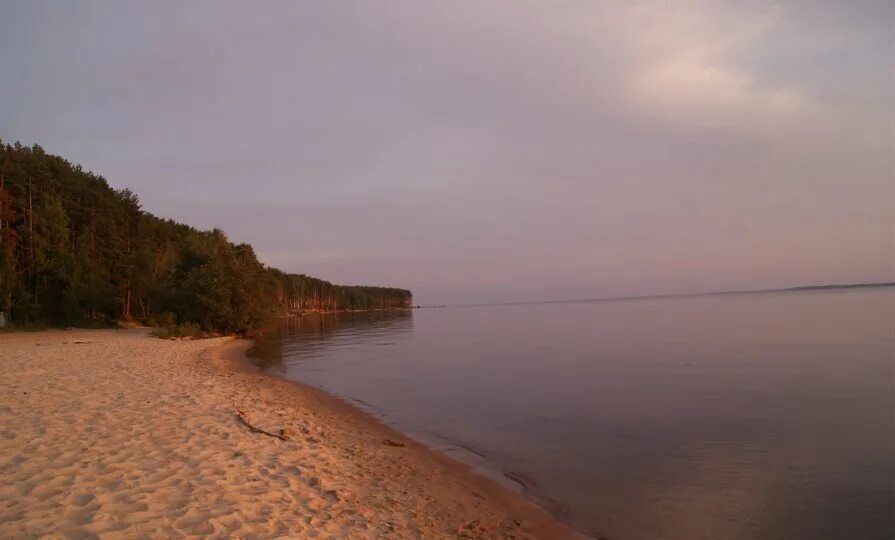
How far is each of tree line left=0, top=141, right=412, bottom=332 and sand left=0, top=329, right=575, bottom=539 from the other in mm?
36435

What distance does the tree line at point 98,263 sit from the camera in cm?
4397

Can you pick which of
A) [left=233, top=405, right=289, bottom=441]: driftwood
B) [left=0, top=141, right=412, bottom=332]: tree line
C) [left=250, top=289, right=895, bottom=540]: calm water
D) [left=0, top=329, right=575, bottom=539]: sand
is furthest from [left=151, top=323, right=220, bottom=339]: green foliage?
[left=233, top=405, right=289, bottom=441]: driftwood

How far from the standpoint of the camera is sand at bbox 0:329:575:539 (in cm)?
591

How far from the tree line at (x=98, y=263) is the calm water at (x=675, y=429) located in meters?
23.3

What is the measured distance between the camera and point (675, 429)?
1405 centimetres

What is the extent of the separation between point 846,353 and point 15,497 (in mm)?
35463

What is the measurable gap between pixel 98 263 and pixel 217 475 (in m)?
55.2

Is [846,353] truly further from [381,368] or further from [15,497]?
[15,497]

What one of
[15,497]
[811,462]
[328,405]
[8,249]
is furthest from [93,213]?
[811,462]

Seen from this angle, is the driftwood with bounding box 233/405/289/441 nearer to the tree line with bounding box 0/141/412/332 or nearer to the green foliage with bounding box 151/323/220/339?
the green foliage with bounding box 151/323/220/339

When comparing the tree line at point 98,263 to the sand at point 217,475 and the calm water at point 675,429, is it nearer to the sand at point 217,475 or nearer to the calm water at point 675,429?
the calm water at point 675,429

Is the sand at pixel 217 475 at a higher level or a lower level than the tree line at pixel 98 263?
lower

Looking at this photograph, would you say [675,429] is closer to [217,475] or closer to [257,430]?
[257,430]

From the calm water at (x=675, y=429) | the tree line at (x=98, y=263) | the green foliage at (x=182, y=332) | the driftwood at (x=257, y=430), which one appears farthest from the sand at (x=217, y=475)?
the tree line at (x=98, y=263)
